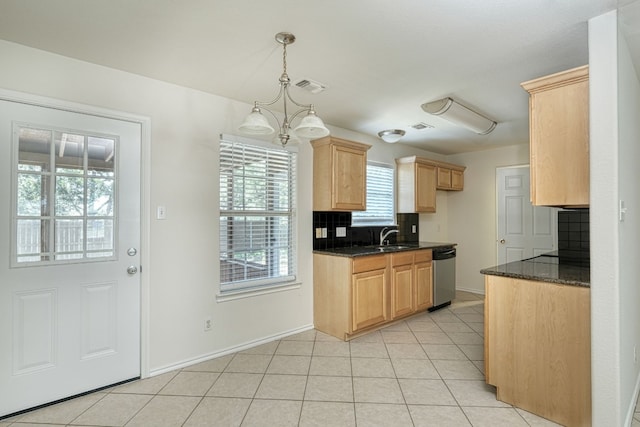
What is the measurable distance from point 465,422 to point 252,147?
2.80 metres

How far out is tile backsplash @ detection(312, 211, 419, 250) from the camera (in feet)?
12.5

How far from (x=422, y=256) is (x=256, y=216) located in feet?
7.17

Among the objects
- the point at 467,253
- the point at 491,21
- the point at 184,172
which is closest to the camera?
the point at 491,21

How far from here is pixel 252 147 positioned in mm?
3266

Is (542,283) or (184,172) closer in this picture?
(542,283)

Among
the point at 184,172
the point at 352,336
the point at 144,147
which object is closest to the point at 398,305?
the point at 352,336

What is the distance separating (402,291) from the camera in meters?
3.86

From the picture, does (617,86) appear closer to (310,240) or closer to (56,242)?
(310,240)

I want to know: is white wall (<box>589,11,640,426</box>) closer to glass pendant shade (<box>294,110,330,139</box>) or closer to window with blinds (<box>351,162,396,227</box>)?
glass pendant shade (<box>294,110,330,139</box>)

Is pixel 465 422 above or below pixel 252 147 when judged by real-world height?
below

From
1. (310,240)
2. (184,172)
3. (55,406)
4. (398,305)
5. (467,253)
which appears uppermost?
(184,172)

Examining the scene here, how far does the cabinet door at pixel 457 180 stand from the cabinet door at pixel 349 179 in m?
2.23

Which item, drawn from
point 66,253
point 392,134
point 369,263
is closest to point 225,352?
point 66,253

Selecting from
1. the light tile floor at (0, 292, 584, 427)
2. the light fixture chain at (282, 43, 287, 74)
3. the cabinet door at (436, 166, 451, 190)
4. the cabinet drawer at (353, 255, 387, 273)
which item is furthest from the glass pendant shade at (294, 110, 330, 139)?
the cabinet door at (436, 166, 451, 190)
